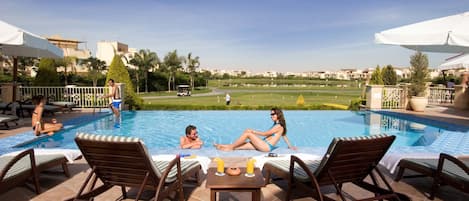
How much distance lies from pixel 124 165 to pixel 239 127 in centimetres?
834

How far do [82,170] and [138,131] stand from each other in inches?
219

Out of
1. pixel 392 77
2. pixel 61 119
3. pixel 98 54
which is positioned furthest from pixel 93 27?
pixel 98 54

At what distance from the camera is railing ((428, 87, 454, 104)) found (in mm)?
17031

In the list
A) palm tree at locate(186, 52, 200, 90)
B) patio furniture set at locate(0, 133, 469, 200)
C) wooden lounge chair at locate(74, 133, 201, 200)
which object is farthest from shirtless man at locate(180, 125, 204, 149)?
palm tree at locate(186, 52, 200, 90)

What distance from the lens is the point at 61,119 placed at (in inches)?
399

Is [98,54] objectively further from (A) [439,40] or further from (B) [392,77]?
(A) [439,40]

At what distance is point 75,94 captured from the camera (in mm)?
13664

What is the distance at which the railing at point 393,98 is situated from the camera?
14.2 meters

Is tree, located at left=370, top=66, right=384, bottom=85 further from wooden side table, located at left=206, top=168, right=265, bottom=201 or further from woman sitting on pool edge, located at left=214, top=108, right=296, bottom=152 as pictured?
wooden side table, located at left=206, top=168, right=265, bottom=201

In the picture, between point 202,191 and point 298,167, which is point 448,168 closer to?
point 298,167

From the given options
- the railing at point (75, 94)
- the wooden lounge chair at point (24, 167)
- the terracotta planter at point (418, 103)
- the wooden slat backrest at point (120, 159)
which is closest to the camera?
the wooden slat backrest at point (120, 159)

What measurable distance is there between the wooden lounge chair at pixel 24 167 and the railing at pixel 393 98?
45.1 ft

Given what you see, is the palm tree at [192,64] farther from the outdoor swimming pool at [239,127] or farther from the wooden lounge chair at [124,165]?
the wooden lounge chair at [124,165]

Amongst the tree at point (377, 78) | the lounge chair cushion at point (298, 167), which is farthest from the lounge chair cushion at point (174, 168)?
the tree at point (377, 78)
